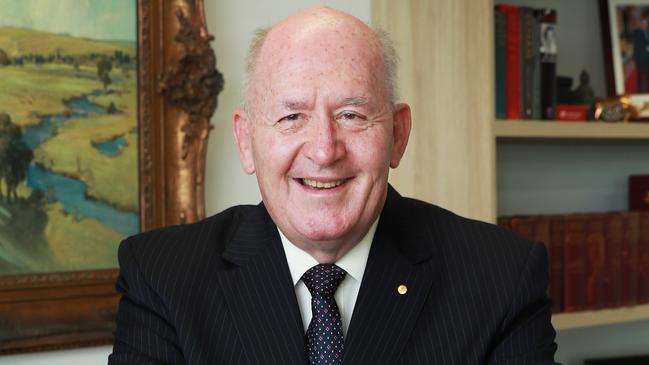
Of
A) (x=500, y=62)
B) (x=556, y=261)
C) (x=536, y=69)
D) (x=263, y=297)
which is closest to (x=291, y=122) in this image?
(x=263, y=297)

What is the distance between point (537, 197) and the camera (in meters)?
3.34

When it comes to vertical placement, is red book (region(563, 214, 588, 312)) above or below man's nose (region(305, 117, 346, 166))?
below

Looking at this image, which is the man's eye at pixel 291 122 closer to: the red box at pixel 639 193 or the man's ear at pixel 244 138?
the man's ear at pixel 244 138

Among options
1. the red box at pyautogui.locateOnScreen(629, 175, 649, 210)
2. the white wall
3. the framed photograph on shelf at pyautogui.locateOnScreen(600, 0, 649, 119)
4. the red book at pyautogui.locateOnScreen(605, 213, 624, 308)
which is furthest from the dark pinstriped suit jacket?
the red box at pyautogui.locateOnScreen(629, 175, 649, 210)

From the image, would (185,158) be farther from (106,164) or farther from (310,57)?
(310,57)

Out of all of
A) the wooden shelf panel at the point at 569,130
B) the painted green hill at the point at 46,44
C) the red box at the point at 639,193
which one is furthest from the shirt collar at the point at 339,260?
the red box at the point at 639,193

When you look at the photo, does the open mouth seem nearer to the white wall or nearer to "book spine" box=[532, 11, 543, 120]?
the white wall

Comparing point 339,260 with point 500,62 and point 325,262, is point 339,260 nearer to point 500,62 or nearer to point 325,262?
point 325,262

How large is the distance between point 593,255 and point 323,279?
152cm

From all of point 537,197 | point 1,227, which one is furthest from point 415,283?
point 537,197

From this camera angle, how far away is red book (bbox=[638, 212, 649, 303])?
3078 millimetres

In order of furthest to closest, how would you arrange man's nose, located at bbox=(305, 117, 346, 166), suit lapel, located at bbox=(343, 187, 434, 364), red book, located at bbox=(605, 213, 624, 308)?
1. red book, located at bbox=(605, 213, 624, 308)
2. suit lapel, located at bbox=(343, 187, 434, 364)
3. man's nose, located at bbox=(305, 117, 346, 166)

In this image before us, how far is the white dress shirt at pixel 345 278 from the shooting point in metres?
1.77

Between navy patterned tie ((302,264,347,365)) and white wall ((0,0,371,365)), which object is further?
white wall ((0,0,371,365))
